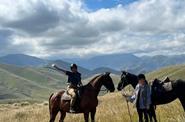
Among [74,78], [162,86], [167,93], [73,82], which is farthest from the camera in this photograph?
[73,82]

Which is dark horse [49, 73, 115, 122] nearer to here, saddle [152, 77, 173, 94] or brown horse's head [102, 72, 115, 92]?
brown horse's head [102, 72, 115, 92]

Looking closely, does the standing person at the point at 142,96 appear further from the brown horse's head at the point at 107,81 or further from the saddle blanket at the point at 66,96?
the saddle blanket at the point at 66,96

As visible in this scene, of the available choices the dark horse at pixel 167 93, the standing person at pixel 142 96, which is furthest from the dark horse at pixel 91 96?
the standing person at pixel 142 96

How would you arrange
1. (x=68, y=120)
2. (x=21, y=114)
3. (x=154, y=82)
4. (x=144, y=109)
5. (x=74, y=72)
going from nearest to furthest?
1. (x=144, y=109)
2. (x=154, y=82)
3. (x=74, y=72)
4. (x=68, y=120)
5. (x=21, y=114)

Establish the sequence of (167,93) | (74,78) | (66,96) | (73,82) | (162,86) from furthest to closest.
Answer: (66,96)
(73,82)
(74,78)
(162,86)
(167,93)

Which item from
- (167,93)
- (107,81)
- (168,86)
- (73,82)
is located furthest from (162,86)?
(73,82)

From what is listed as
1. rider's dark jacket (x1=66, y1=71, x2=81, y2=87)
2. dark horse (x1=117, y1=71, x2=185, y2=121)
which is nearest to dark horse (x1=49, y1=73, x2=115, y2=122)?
rider's dark jacket (x1=66, y1=71, x2=81, y2=87)

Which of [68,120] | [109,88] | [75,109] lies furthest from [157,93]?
[68,120]

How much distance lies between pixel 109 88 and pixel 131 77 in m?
1.71

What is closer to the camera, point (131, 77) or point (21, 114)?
point (131, 77)

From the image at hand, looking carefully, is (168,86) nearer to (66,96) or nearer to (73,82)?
(73,82)

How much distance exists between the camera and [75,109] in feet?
68.7

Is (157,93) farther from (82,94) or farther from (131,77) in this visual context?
(82,94)

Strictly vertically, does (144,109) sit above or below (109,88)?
below
